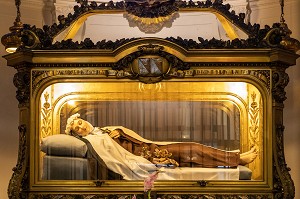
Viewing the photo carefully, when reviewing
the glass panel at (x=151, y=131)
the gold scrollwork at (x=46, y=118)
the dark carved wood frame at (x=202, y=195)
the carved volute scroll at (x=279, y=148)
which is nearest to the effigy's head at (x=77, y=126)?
the glass panel at (x=151, y=131)

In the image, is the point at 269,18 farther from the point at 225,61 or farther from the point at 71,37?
the point at 71,37

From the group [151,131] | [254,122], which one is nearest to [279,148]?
[254,122]

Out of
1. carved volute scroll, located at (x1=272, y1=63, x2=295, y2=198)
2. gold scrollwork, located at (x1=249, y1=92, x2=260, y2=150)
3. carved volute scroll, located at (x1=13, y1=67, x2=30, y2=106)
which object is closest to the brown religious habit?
gold scrollwork, located at (x1=249, y1=92, x2=260, y2=150)

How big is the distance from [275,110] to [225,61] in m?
0.40

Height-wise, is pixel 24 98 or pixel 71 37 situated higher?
pixel 71 37

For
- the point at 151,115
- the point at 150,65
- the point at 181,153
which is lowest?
the point at 181,153

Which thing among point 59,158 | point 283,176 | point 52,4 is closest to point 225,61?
point 283,176

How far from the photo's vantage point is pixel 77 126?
4703 mm

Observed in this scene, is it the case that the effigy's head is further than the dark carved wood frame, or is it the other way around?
the effigy's head

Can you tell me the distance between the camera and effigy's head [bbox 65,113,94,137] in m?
4.70

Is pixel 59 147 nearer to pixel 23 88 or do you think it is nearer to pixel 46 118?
pixel 46 118

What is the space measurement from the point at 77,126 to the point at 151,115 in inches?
17.1

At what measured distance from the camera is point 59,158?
4.62 metres

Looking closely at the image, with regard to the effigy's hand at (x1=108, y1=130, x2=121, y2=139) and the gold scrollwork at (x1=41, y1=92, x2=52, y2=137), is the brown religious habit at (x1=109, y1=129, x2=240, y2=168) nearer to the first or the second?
the effigy's hand at (x1=108, y1=130, x2=121, y2=139)
